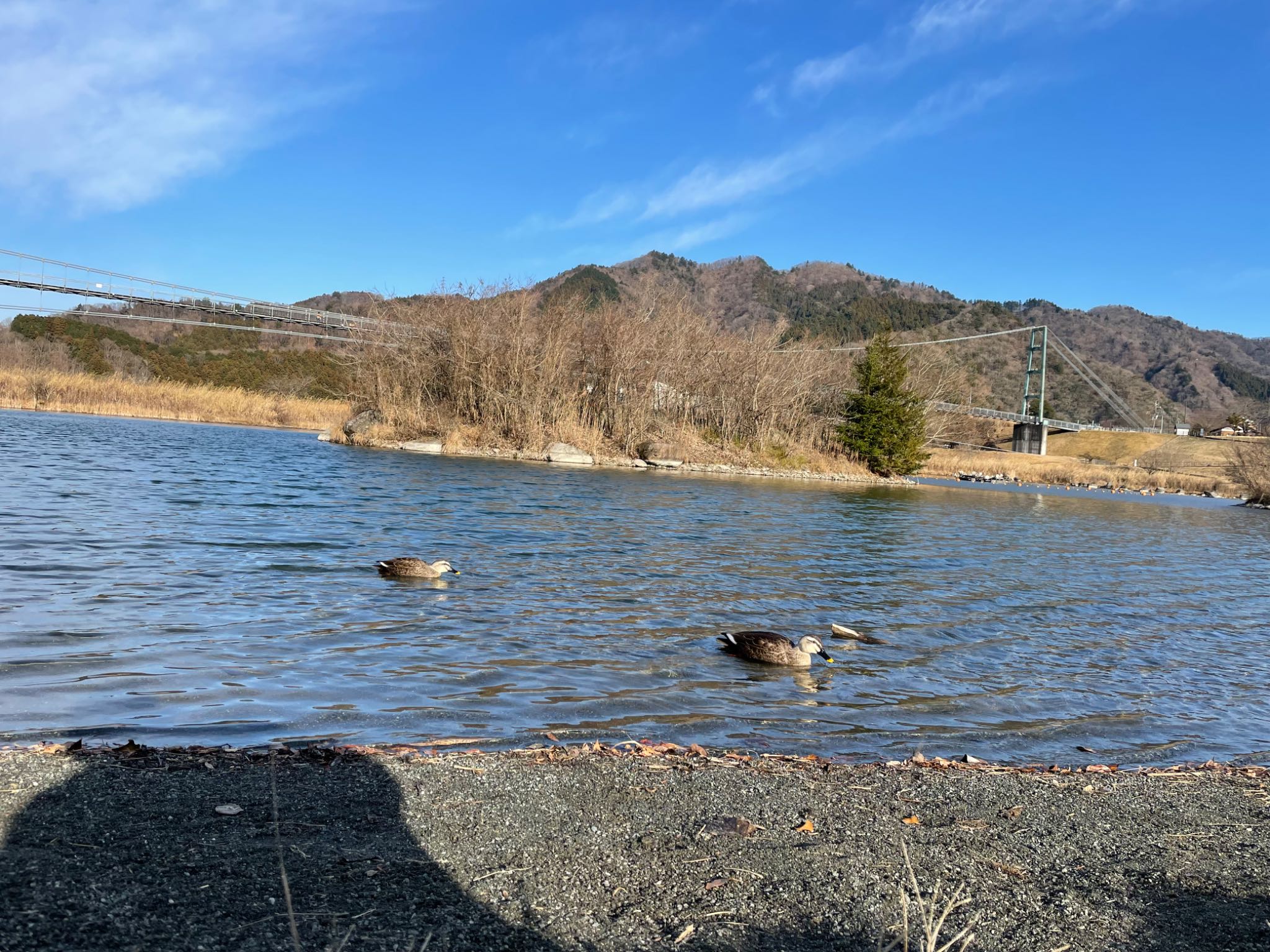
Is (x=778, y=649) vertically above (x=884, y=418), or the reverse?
(x=884, y=418)

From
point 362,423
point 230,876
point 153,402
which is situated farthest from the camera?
point 153,402

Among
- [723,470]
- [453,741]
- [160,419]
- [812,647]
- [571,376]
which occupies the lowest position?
[453,741]

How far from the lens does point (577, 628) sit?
852 cm

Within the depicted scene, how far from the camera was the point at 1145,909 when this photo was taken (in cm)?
337

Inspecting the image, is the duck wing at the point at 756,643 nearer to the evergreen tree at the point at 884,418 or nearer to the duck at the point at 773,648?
the duck at the point at 773,648

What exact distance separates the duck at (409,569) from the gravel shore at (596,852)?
559cm

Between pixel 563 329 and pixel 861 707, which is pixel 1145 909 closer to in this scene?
pixel 861 707

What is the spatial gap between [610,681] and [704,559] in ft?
22.9

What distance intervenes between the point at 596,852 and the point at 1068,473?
65989mm

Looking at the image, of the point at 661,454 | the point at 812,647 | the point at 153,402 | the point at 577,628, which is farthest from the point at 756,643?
the point at 153,402

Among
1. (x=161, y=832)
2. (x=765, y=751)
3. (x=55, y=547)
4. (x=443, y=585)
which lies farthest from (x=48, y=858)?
(x=55, y=547)

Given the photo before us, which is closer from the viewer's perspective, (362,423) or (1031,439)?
(362,423)

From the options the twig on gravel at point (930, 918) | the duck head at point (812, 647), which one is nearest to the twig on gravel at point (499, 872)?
the twig on gravel at point (930, 918)

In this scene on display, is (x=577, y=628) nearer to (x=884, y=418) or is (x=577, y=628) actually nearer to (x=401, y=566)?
(x=401, y=566)
